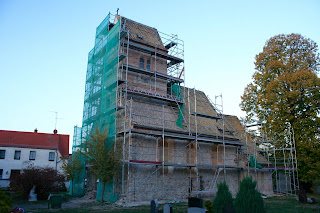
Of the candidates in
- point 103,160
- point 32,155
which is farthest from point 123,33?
point 32,155

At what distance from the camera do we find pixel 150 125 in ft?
69.7

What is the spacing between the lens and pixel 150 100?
954 inches

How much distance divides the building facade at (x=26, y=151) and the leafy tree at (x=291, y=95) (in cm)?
2486

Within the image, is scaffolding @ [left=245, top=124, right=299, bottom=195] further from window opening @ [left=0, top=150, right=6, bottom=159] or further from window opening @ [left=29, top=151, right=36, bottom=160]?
window opening @ [left=0, top=150, right=6, bottom=159]

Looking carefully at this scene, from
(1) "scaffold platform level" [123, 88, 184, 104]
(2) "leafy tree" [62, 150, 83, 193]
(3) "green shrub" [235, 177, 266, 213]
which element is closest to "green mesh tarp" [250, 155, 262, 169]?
(1) "scaffold platform level" [123, 88, 184, 104]

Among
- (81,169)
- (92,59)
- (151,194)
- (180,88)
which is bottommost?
(151,194)

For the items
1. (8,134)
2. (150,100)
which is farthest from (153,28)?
(8,134)

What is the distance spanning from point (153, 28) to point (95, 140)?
598 inches

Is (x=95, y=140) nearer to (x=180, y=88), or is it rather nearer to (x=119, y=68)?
(x=119, y=68)

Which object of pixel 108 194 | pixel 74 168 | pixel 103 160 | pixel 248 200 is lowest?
pixel 108 194

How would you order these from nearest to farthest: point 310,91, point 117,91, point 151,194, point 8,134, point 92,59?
1. point 151,194
2. point 117,91
3. point 310,91
4. point 92,59
5. point 8,134

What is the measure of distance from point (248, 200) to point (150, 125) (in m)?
11.6

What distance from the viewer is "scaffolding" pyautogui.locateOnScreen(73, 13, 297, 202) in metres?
20.2

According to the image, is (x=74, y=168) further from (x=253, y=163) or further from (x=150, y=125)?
(x=253, y=163)
